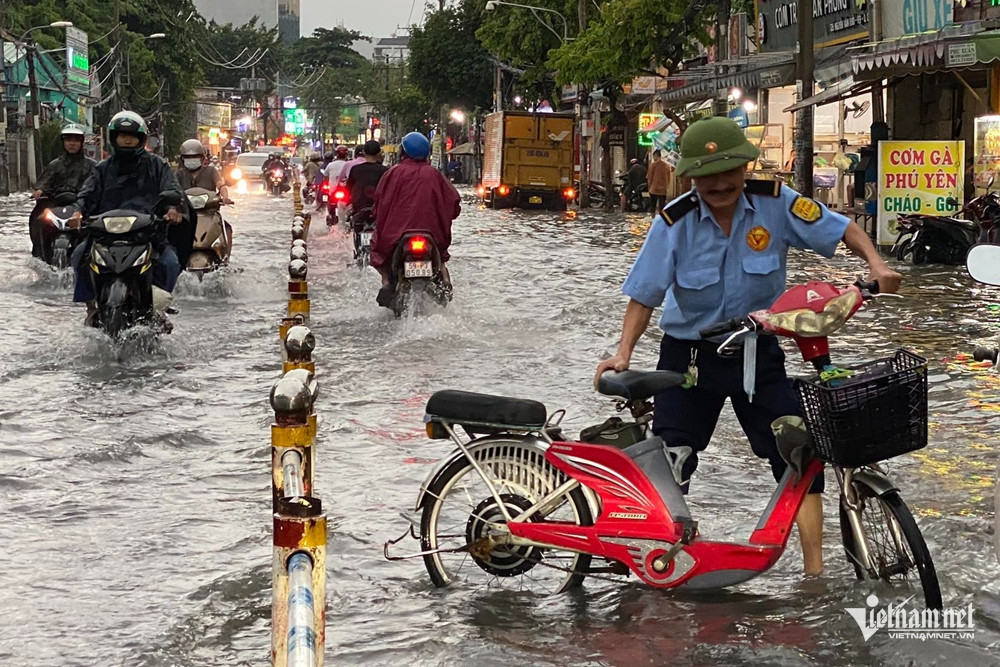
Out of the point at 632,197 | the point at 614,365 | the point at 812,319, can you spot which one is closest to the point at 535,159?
the point at 632,197

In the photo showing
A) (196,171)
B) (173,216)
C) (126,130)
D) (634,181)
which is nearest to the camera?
(173,216)

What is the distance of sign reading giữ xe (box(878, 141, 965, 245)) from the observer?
21.0 metres

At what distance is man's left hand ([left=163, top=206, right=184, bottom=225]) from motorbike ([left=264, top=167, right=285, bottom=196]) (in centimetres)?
4190

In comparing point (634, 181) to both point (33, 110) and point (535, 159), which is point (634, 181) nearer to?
point (535, 159)

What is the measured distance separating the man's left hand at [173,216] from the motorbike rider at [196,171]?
5.46 meters

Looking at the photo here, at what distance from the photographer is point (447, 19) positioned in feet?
248

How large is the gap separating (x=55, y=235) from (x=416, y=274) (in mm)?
5896

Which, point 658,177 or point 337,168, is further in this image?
point 658,177

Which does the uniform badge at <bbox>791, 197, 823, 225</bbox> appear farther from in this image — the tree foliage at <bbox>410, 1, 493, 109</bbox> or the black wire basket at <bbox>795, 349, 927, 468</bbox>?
the tree foliage at <bbox>410, 1, 493, 109</bbox>

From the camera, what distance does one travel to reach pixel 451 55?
75188 mm

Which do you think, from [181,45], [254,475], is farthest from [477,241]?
[181,45]

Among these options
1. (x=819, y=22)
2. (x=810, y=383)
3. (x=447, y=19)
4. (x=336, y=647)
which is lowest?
(x=336, y=647)

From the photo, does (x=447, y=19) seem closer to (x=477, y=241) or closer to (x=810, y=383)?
(x=477, y=241)

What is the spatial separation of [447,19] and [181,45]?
1854cm
